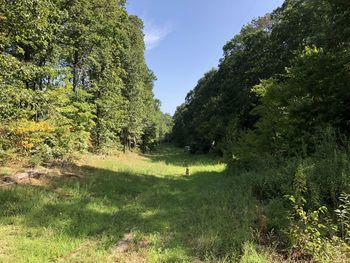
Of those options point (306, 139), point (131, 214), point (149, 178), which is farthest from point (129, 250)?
point (149, 178)

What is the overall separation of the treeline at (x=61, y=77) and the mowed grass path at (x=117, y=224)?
12.4 feet

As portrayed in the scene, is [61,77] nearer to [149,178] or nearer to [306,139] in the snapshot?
[149,178]

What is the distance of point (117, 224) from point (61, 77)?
13434 mm

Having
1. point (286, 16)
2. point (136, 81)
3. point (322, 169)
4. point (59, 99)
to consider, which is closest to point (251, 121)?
point (286, 16)

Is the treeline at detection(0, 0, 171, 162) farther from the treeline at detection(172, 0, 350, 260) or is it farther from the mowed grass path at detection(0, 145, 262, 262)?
the treeline at detection(172, 0, 350, 260)

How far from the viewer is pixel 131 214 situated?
8125mm

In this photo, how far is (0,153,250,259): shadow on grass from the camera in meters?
5.84

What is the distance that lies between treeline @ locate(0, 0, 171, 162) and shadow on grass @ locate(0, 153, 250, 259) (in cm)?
340

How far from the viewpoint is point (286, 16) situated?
2756 cm

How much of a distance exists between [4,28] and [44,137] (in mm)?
5625

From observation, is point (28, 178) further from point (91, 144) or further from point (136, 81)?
point (136, 81)

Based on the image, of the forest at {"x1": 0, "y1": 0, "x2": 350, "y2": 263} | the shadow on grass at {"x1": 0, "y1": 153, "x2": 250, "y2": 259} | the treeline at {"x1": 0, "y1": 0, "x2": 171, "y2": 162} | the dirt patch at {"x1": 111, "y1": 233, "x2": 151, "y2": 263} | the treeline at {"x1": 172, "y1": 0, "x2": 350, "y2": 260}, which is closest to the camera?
the dirt patch at {"x1": 111, "y1": 233, "x2": 151, "y2": 263}

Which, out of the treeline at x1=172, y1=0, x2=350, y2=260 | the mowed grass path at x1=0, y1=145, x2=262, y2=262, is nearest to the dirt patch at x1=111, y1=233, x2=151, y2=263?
the mowed grass path at x1=0, y1=145, x2=262, y2=262

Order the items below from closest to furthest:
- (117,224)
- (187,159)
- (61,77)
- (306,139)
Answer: (117,224) → (306,139) → (61,77) → (187,159)
